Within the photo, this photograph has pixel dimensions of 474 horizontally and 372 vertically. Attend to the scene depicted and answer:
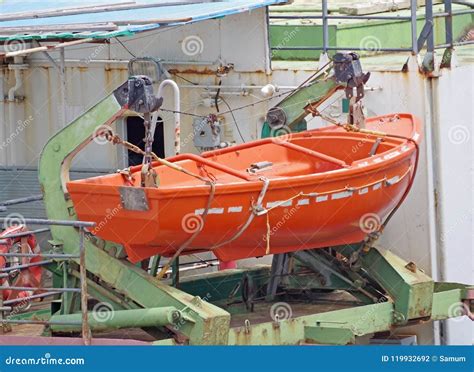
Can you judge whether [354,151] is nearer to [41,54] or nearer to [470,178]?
[470,178]

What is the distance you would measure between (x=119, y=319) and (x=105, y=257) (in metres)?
0.65

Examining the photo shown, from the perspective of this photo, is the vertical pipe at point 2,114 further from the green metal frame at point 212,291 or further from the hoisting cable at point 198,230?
the hoisting cable at point 198,230

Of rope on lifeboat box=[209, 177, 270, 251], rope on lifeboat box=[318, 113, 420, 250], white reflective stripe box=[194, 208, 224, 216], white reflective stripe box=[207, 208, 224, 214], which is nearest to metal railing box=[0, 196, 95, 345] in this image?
white reflective stripe box=[194, 208, 224, 216]

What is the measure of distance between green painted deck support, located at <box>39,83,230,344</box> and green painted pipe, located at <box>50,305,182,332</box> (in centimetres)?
18

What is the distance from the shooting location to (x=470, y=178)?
A: 17219 mm

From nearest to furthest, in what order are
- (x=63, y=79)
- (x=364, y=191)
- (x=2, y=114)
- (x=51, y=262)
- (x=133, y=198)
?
(x=133, y=198) → (x=51, y=262) → (x=364, y=191) → (x=63, y=79) → (x=2, y=114)

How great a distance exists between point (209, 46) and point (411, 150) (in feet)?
9.40

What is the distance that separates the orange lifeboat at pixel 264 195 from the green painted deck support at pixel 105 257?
250mm

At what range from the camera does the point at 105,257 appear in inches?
583

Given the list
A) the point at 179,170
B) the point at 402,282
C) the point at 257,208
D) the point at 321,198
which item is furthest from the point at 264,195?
the point at 402,282

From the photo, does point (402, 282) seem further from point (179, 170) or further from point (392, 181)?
point (179, 170)

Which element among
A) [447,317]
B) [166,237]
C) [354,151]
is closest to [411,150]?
[354,151]

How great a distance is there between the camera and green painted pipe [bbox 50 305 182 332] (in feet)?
46.5

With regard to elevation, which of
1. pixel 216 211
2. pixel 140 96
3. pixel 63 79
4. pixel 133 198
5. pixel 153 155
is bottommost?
pixel 216 211
